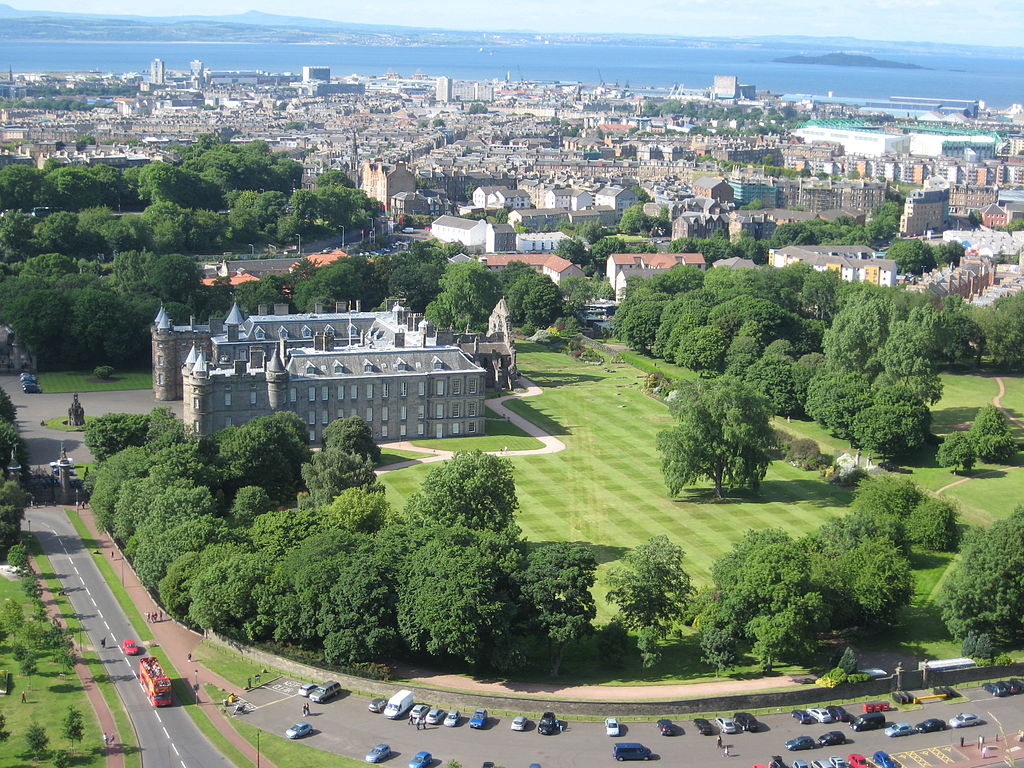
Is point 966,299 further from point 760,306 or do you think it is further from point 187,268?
point 187,268

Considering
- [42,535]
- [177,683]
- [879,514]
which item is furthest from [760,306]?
[177,683]

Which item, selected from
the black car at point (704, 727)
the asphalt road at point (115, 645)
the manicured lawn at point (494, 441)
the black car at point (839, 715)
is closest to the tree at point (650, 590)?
the black car at point (704, 727)

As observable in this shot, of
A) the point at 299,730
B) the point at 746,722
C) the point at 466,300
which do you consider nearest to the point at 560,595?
the point at 746,722

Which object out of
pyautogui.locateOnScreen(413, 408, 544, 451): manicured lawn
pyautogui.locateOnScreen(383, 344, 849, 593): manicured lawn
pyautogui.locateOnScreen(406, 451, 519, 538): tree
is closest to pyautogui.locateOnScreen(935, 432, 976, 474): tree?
pyautogui.locateOnScreen(383, 344, 849, 593): manicured lawn

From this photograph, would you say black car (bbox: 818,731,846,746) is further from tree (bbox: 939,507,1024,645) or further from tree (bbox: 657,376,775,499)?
tree (bbox: 657,376,775,499)

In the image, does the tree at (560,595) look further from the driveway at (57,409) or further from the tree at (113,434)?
the driveway at (57,409)

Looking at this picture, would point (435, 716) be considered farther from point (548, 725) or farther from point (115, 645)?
point (115, 645)
